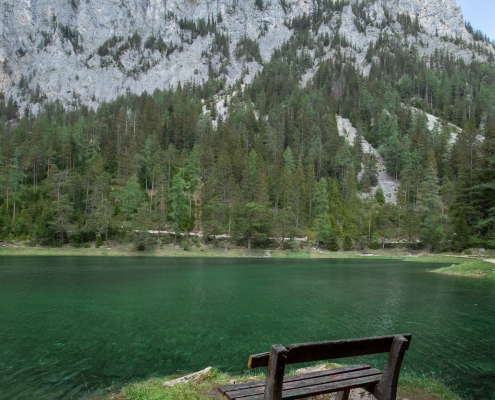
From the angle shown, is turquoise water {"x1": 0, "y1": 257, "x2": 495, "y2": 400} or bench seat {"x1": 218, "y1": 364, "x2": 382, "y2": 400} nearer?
bench seat {"x1": 218, "y1": 364, "x2": 382, "y2": 400}

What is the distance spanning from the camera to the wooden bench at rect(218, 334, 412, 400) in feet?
15.3

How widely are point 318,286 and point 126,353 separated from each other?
21.4 metres

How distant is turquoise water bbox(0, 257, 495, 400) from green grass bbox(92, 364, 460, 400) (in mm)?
1168

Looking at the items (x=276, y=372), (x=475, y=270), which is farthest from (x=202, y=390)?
(x=475, y=270)

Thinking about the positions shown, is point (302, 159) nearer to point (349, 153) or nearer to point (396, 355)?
point (349, 153)

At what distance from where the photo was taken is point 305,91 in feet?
586

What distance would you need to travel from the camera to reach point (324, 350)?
4875 mm

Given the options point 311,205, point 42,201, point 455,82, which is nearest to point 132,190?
point 42,201

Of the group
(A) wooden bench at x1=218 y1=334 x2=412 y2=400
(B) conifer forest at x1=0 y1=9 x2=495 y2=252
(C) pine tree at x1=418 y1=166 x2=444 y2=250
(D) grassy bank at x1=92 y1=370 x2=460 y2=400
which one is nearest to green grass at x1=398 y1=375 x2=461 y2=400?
(D) grassy bank at x1=92 y1=370 x2=460 y2=400

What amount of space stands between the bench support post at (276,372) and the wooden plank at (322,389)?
32cm

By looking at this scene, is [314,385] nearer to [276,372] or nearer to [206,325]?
[276,372]

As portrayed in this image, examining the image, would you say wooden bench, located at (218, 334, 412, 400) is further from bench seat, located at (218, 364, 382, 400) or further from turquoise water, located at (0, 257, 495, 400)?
turquoise water, located at (0, 257, 495, 400)

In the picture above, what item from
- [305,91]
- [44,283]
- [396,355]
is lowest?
[44,283]

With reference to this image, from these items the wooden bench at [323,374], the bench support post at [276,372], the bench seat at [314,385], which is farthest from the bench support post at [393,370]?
the bench support post at [276,372]
